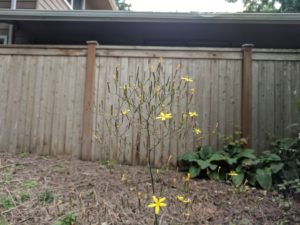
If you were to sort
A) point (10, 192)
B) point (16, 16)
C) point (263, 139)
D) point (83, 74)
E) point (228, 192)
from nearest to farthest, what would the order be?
point (10, 192), point (228, 192), point (263, 139), point (83, 74), point (16, 16)

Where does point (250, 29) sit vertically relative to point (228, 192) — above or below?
above

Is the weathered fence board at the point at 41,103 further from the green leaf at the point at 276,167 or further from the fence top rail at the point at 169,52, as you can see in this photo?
the green leaf at the point at 276,167

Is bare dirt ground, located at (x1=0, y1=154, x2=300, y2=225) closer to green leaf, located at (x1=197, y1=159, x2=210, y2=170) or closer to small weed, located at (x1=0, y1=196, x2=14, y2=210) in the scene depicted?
small weed, located at (x1=0, y1=196, x2=14, y2=210)

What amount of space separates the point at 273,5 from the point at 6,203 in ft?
65.4

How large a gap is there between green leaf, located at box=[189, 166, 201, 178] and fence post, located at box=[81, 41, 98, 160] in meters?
1.60

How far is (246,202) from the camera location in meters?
4.20

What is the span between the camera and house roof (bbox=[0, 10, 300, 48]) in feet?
21.8

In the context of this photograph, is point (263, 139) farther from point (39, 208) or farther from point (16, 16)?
point (16, 16)

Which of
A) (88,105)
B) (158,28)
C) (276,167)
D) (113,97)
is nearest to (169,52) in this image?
(113,97)

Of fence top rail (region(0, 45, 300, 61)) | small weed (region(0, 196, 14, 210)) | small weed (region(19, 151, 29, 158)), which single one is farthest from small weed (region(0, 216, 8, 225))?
fence top rail (region(0, 45, 300, 61))

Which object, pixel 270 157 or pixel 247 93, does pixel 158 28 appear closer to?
pixel 247 93

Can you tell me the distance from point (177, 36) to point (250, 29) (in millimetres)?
1643

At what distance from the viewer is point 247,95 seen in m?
5.41

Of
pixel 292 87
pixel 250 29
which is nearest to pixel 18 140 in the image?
pixel 292 87
